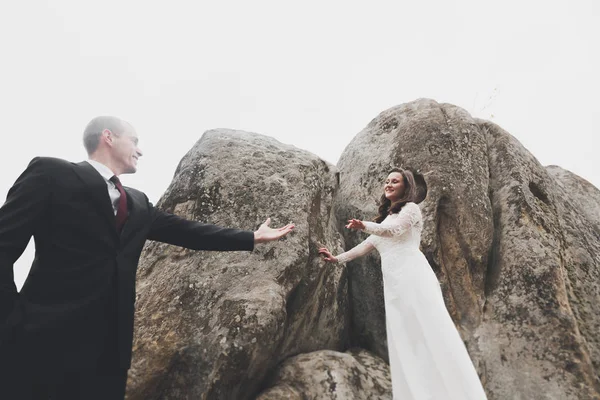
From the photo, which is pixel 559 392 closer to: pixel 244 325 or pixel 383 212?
pixel 383 212

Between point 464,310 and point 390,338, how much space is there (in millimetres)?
Answer: 1947

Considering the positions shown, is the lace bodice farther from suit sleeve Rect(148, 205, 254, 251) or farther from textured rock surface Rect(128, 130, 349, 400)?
suit sleeve Rect(148, 205, 254, 251)

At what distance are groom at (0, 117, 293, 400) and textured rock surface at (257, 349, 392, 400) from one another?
9.02 ft

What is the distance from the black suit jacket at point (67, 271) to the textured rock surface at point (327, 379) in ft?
9.16

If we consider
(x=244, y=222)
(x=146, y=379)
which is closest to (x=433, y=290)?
(x=244, y=222)

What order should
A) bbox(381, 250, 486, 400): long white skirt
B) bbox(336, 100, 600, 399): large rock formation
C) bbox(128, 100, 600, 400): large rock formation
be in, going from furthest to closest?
bbox(336, 100, 600, 399): large rock formation
bbox(128, 100, 600, 400): large rock formation
bbox(381, 250, 486, 400): long white skirt

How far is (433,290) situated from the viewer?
5359 mm

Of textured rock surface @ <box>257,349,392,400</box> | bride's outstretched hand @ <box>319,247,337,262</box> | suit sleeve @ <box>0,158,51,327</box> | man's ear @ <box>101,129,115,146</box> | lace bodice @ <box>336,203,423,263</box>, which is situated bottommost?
textured rock surface @ <box>257,349,392,400</box>

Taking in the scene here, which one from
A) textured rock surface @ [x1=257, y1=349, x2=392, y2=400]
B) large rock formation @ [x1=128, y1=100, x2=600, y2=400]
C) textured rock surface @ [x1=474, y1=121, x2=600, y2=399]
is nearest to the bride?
textured rock surface @ [x1=257, y1=349, x2=392, y2=400]

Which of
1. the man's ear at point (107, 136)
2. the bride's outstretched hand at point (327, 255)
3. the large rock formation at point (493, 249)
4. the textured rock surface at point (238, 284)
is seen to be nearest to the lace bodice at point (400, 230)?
the bride's outstretched hand at point (327, 255)

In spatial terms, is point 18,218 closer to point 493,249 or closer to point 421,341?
point 421,341

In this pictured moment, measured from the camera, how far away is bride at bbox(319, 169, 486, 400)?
491 cm

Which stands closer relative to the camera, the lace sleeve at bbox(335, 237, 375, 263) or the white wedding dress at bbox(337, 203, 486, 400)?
the white wedding dress at bbox(337, 203, 486, 400)

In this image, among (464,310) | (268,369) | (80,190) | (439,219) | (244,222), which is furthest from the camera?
(439,219)
